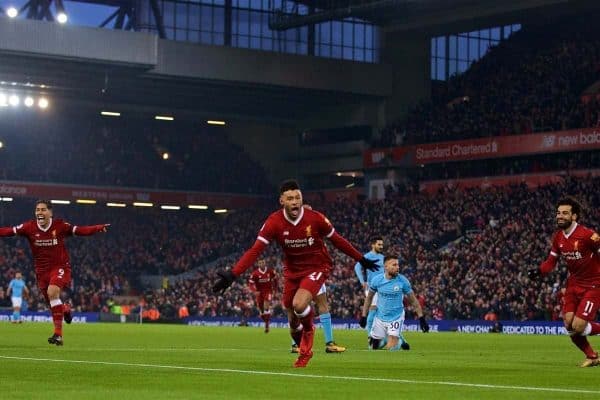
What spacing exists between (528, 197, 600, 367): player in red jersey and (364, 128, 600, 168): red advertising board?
41.7 metres

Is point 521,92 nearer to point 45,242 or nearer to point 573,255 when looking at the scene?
point 45,242

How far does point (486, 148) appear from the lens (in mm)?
66750

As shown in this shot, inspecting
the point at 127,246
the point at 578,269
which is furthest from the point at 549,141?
the point at 578,269

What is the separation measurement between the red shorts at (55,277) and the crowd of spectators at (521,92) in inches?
1580

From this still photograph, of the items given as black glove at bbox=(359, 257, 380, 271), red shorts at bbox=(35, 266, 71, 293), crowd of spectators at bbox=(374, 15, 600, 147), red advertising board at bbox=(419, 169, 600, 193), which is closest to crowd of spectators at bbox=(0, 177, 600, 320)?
red advertising board at bbox=(419, 169, 600, 193)

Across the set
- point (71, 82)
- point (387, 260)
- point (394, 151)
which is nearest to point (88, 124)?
point (71, 82)

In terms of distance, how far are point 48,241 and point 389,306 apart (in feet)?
24.5

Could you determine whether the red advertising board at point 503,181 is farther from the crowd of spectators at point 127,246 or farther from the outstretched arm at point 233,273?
the outstretched arm at point 233,273

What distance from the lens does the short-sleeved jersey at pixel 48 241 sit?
25.0m

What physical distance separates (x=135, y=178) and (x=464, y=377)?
6535 cm

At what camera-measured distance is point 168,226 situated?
269ft

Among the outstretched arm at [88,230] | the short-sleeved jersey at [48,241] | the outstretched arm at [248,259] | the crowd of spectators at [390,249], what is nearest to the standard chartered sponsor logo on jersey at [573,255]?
the outstretched arm at [248,259]

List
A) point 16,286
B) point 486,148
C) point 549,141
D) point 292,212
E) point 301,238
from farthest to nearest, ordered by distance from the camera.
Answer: point 486,148
point 549,141
point 16,286
point 301,238
point 292,212

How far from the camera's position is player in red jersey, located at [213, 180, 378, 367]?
17000 mm
